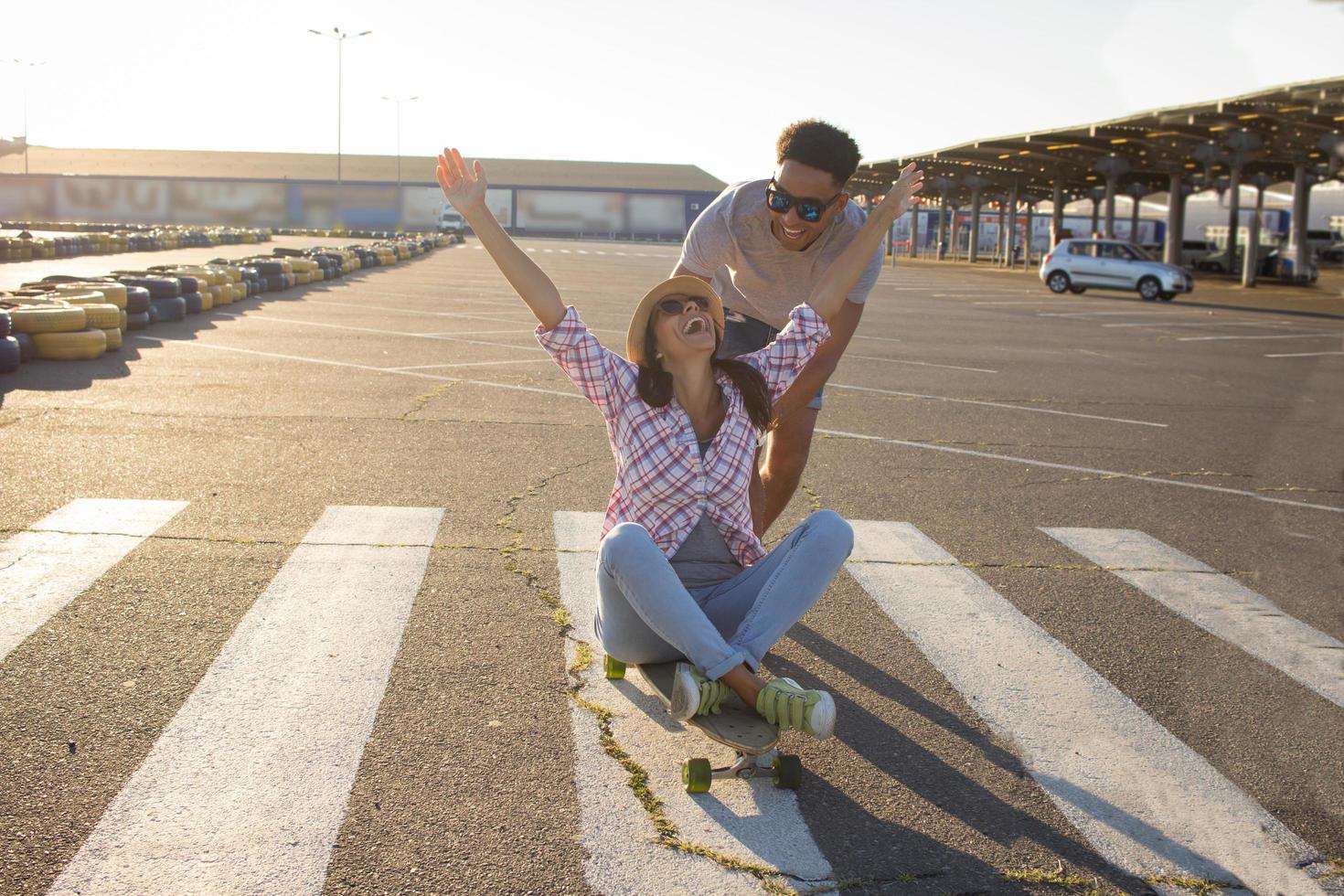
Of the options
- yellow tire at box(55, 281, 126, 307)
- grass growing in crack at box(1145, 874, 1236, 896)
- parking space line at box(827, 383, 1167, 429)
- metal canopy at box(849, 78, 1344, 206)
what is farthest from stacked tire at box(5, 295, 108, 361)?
metal canopy at box(849, 78, 1344, 206)

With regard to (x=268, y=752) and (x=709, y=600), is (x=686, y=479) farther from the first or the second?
(x=268, y=752)

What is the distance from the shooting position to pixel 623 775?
3570 mm

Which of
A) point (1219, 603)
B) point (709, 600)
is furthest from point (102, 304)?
point (1219, 603)

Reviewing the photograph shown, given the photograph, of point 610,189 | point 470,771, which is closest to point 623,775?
point 470,771

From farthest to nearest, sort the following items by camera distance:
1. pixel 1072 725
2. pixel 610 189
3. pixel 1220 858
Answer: pixel 610 189 → pixel 1072 725 → pixel 1220 858

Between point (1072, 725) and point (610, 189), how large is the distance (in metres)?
95.8

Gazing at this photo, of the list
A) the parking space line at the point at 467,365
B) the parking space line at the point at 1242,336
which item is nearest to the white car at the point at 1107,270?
the parking space line at the point at 1242,336

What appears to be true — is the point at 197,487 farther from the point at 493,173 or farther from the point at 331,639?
the point at 493,173

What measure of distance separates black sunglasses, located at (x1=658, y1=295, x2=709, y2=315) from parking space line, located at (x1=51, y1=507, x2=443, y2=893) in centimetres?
145

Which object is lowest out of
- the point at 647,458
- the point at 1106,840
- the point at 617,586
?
the point at 1106,840

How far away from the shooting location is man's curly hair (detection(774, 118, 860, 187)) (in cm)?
448

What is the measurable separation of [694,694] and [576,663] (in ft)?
3.32

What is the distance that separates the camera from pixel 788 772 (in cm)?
355

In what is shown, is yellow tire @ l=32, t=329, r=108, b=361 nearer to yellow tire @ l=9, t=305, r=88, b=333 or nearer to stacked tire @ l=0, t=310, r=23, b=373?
yellow tire @ l=9, t=305, r=88, b=333
